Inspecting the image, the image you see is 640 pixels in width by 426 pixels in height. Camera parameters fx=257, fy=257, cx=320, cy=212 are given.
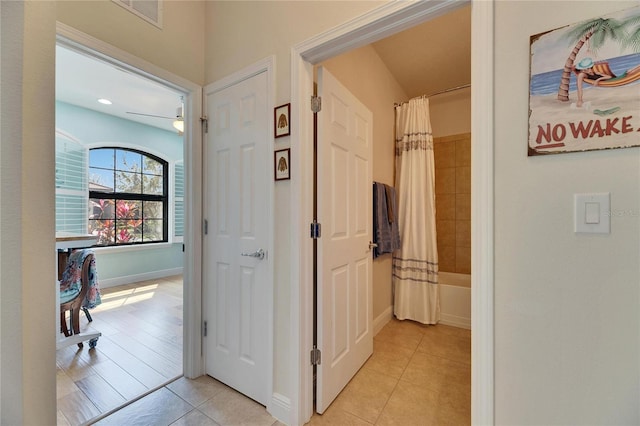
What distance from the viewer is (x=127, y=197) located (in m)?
4.52

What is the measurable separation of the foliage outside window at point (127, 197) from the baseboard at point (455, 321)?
494 cm

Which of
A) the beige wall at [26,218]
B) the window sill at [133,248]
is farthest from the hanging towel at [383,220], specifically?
the window sill at [133,248]

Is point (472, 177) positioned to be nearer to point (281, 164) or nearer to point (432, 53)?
point (281, 164)

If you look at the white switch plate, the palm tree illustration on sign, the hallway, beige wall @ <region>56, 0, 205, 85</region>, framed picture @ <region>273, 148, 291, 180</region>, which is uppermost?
A: beige wall @ <region>56, 0, 205, 85</region>

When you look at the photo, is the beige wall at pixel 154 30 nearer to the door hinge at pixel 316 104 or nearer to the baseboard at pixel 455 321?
the door hinge at pixel 316 104

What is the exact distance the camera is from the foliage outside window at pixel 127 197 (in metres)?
4.16

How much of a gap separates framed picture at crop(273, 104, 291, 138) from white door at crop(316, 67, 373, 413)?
0.19 meters

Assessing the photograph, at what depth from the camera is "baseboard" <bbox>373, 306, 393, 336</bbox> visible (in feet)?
8.27

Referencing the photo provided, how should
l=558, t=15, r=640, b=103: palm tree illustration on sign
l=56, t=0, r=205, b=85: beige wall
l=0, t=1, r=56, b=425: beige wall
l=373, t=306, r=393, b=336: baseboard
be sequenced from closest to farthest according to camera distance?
l=0, t=1, r=56, b=425: beige wall
l=558, t=15, r=640, b=103: palm tree illustration on sign
l=56, t=0, r=205, b=85: beige wall
l=373, t=306, r=393, b=336: baseboard

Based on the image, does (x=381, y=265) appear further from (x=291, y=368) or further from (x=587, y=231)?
(x=587, y=231)

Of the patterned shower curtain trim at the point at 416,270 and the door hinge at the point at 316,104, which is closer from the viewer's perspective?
the door hinge at the point at 316,104

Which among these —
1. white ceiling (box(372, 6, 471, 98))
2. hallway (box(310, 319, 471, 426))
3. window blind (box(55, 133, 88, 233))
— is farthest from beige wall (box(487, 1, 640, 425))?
window blind (box(55, 133, 88, 233))

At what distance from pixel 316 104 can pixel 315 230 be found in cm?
73

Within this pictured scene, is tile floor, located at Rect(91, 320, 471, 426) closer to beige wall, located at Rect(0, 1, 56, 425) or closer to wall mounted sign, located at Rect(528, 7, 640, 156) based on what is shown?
beige wall, located at Rect(0, 1, 56, 425)
